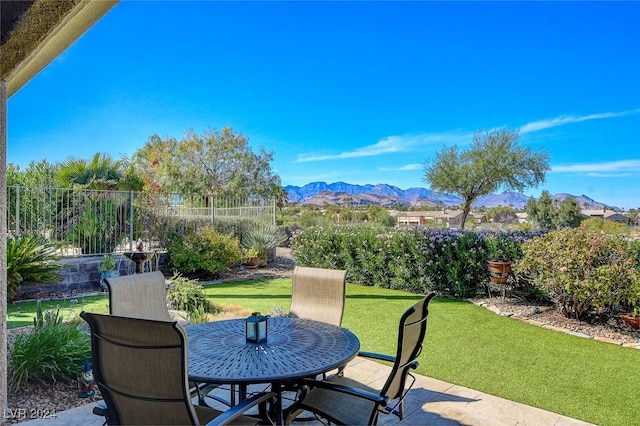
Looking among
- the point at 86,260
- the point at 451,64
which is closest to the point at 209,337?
the point at 86,260

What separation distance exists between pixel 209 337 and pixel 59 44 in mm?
2204

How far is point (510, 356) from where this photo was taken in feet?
15.5

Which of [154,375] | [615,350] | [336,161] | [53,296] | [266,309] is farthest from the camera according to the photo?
[336,161]

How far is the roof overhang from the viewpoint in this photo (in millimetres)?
1965

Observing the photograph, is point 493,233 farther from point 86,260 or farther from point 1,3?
point 86,260

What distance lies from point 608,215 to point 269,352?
2573 centimetres

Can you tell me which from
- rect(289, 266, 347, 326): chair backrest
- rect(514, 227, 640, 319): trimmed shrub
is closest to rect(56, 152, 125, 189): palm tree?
rect(289, 266, 347, 326): chair backrest

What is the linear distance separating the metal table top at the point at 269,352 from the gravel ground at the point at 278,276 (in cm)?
138

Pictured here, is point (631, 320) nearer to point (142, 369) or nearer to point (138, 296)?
point (138, 296)

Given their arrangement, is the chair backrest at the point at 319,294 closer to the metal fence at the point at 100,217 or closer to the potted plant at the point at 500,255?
the potted plant at the point at 500,255

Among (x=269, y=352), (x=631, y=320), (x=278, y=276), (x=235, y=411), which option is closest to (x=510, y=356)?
(x=631, y=320)

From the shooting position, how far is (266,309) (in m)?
7.02

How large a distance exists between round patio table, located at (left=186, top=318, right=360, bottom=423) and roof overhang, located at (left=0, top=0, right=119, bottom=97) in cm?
198

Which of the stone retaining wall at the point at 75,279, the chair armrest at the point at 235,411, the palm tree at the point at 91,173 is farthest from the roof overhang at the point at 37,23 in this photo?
the palm tree at the point at 91,173
